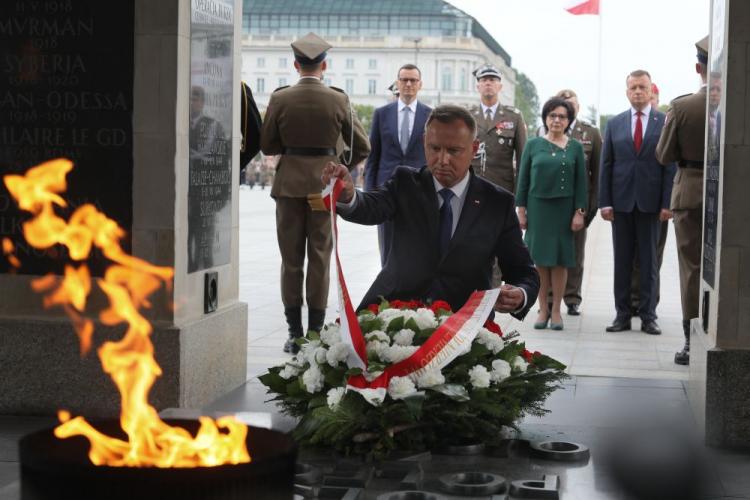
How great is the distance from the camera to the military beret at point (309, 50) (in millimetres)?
9141

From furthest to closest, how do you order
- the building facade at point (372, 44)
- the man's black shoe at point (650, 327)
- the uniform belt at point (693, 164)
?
the building facade at point (372, 44), the man's black shoe at point (650, 327), the uniform belt at point (693, 164)

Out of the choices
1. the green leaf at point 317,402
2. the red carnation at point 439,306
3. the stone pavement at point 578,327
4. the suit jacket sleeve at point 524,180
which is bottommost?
the stone pavement at point 578,327

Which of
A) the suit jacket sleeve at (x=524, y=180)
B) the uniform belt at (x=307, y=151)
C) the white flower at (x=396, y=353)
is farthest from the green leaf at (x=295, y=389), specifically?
the suit jacket sleeve at (x=524, y=180)

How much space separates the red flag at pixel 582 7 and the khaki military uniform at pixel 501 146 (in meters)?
13.2

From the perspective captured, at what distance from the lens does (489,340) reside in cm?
542

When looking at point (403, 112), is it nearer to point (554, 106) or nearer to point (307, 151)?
point (554, 106)

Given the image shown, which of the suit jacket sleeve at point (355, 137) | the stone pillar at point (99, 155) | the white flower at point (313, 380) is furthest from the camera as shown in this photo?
the suit jacket sleeve at point (355, 137)

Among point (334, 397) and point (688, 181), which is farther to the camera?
point (688, 181)

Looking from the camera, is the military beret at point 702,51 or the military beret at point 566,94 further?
the military beret at point 566,94

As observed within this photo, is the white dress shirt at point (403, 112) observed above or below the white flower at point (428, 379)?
above

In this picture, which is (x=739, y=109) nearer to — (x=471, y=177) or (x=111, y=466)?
(x=471, y=177)

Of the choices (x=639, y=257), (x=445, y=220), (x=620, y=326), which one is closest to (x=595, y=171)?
(x=639, y=257)

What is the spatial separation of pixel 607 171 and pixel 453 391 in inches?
234

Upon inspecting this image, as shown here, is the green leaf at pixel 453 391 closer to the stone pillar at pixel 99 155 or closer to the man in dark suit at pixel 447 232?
the man in dark suit at pixel 447 232
